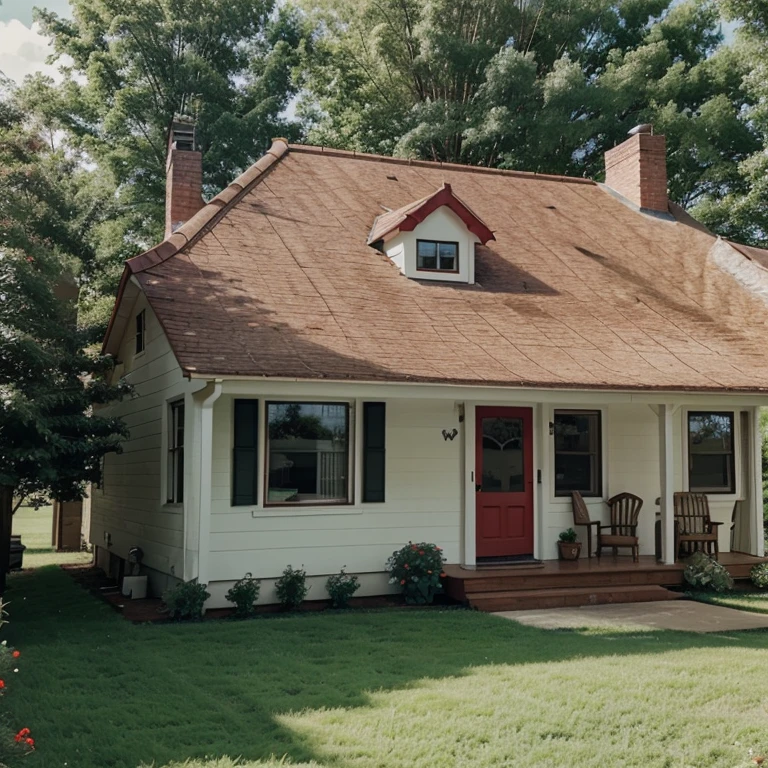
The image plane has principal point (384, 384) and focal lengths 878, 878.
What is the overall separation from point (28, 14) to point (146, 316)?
21209 millimetres

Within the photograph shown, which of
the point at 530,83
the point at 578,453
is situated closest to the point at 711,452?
the point at 578,453

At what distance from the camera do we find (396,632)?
9023 mm

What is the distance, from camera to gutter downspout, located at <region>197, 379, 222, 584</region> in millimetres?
9984

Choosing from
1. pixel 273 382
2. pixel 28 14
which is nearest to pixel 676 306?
pixel 273 382

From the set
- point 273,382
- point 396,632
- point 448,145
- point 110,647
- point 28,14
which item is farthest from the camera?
point 28,14

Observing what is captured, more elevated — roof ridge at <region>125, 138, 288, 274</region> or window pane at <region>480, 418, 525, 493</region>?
roof ridge at <region>125, 138, 288, 274</region>

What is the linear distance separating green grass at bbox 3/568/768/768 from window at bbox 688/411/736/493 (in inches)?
190

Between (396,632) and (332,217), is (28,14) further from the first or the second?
(396,632)

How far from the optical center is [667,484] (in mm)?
12148

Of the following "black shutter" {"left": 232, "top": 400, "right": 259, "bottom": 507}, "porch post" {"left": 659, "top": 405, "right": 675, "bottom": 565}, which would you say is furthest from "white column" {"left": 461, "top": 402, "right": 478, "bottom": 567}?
"black shutter" {"left": 232, "top": 400, "right": 259, "bottom": 507}

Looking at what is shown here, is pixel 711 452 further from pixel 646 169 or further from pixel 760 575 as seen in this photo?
pixel 646 169

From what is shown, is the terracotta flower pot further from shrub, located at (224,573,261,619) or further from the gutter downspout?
the gutter downspout

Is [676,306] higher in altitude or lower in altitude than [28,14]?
lower

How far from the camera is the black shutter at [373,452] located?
1133cm
